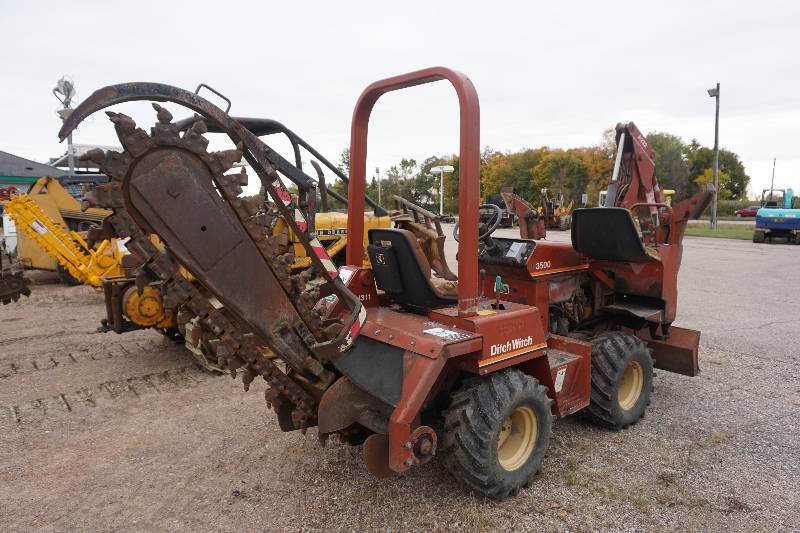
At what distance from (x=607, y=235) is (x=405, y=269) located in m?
1.99

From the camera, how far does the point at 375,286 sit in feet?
13.0

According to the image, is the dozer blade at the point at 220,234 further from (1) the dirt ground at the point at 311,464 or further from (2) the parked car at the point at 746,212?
(2) the parked car at the point at 746,212

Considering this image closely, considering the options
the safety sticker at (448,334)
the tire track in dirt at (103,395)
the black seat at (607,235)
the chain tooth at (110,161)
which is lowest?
the tire track in dirt at (103,395)

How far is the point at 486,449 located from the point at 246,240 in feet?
5.88

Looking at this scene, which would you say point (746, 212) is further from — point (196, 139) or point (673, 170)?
point (196, 139)

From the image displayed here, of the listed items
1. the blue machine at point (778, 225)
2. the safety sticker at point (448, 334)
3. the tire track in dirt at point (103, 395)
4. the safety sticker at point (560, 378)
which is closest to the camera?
the safety sticker at point (448, 334)

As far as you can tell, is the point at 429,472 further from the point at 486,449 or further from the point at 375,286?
the point at 375,286

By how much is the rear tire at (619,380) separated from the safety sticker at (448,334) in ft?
5.55

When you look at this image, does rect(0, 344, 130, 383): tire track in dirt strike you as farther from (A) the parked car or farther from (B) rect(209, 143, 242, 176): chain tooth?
(A) the parked car

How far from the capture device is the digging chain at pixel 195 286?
2178mm

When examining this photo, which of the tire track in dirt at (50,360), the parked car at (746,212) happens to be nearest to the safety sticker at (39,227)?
the tire track in dirt at (50,360)

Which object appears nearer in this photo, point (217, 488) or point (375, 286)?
point (217, 488)

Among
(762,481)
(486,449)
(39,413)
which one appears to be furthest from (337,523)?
(39,413)

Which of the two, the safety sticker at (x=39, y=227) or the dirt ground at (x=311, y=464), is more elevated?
the safety sticker at (x=39, y=227)
